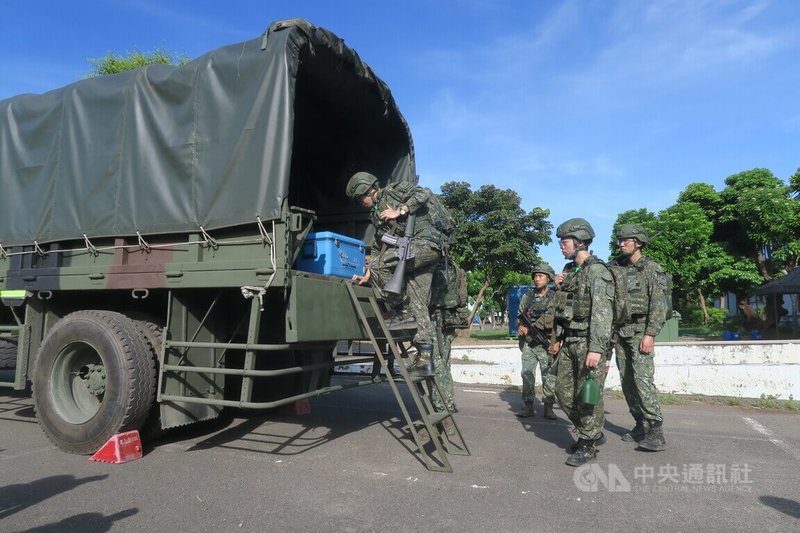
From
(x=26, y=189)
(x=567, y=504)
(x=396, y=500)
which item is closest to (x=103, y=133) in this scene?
(x=26, y=189)

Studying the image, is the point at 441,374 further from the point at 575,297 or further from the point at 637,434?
the point at 637,434

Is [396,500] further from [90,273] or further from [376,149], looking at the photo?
[376,149]

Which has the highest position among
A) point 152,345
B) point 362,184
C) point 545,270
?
point 362,184

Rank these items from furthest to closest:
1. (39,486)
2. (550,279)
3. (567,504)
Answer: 1. (550,279)
2. (39,486)
3. (567,504)

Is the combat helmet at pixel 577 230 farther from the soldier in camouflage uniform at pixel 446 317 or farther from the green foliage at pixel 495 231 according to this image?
the green foliage at pixel 495 231

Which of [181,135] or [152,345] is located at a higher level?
[181,135]

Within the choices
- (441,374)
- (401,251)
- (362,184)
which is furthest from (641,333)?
(362,184)

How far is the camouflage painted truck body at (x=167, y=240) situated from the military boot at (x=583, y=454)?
1.94 meters

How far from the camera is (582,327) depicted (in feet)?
13.7

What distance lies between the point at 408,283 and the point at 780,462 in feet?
10.7

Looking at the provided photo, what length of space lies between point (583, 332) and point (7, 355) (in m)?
6.30

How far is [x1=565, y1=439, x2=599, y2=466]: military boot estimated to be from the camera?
406 cm

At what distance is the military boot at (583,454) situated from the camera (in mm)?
4059

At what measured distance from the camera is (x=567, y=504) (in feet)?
10.6
